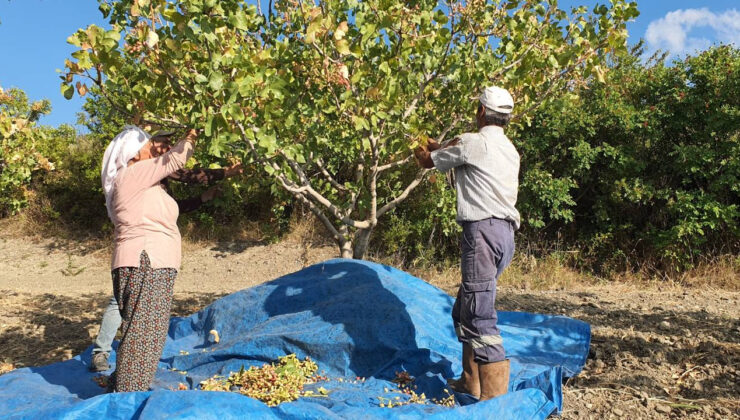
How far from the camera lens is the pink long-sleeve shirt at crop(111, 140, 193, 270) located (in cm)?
288

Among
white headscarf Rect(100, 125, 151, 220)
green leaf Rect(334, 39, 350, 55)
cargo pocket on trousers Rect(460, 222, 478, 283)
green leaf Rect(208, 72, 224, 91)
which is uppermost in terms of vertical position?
green leaf Rect(334, 39, 350, 55)

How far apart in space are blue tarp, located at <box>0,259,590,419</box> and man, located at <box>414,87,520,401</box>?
196 mm

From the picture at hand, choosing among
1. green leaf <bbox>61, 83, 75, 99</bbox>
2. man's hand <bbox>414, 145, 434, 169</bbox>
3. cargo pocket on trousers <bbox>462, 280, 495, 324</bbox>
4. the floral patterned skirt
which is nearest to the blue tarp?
the floral patterned skirt

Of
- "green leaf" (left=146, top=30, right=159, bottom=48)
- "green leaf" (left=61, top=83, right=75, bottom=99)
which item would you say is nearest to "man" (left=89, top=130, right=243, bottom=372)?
"green leaf" (left=61, top=83, right=75, bottom=99)

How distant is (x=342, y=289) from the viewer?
13.5ft

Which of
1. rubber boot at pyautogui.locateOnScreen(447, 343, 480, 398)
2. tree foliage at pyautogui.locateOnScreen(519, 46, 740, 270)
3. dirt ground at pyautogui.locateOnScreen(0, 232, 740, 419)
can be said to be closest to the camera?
rubber boot at pyautogui.locateOnScreen(447, 343, 480, 398)

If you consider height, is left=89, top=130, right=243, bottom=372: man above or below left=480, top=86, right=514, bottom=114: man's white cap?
below

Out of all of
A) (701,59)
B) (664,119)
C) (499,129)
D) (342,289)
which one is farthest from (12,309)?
(701,59)

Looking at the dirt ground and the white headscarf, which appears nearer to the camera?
the white headscarf

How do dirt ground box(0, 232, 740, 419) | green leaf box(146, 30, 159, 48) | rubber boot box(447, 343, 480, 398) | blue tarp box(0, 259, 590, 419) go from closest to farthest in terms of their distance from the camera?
blue tarp box(0, 259, 590, 419), green leaf box(146, 30, 159, 48), rubber boot box(447, 343, 480, 398), dirt ground box(0, 232, 740, 419)

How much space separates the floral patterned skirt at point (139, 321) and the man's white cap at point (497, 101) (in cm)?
195

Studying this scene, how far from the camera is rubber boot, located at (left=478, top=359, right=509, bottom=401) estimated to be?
9.55 feet

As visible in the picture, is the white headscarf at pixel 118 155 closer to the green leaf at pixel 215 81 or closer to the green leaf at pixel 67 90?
the green leaf at pixel 67 90

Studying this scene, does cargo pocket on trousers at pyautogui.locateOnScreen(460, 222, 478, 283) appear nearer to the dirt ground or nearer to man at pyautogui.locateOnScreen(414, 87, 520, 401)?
man at pyautogui.locateOnScreen(414, 87, 520, 401)
